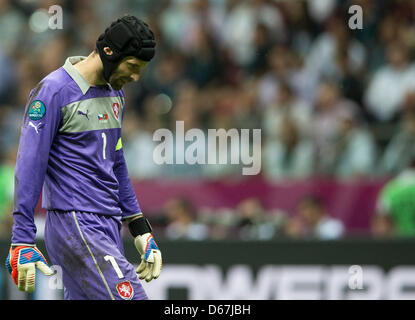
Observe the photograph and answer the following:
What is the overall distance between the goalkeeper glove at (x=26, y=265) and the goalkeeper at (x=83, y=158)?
285mm

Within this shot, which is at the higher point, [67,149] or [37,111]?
[37,111]

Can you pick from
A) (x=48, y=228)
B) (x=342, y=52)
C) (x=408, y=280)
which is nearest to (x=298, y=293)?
(x=408, y=280)

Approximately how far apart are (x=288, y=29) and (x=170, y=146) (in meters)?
2.31

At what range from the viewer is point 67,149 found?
4805 millimetres

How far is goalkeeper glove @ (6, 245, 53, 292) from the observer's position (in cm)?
447

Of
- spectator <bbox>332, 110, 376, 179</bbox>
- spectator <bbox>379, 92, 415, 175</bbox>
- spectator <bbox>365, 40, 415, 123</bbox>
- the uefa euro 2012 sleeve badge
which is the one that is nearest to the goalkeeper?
the uefa euro 2012 sleeve badge

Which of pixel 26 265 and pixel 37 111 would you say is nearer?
pixel 26 265

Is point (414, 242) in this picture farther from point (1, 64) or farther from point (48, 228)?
point (1, 64)

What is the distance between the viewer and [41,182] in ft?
15.2

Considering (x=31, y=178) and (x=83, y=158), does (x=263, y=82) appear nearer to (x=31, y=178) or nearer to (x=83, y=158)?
(x=83, y=158)

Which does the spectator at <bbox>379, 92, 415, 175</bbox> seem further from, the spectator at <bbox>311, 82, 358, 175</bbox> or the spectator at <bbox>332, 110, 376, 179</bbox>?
the spectator at <bbox>311, 82, 358, 175</bbox>

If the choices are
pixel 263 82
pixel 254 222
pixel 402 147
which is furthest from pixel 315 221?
pixel 263 82

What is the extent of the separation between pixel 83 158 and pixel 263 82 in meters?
6.11
